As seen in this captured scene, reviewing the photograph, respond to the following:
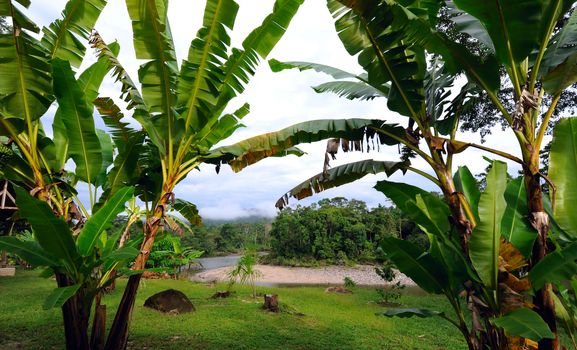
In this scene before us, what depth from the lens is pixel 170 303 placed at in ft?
20.8

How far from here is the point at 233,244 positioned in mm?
44031

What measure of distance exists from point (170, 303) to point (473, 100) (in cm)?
624

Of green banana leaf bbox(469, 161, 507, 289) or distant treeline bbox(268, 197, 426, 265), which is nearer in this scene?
green banana leaf bbox(469, 161, 507, 289)

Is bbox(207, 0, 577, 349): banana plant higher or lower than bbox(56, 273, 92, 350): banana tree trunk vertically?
Result: higher

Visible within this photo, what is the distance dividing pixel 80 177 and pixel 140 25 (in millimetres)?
1892

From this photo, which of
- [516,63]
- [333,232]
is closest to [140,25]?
[516,63]

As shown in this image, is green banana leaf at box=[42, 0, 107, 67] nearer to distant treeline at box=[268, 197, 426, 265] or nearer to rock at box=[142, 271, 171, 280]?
rock at box=[142, 271, 171, 280]

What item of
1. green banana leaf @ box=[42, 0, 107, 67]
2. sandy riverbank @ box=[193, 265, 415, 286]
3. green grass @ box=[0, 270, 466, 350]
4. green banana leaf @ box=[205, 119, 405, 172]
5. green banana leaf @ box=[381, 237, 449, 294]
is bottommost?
sandy riverbank @ box=[193, 265, 415, 286]

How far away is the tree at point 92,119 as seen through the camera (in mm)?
3000

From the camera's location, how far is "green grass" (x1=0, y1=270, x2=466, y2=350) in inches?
178

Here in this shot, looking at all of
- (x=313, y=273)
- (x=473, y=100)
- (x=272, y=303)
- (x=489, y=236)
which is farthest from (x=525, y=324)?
(x=313, y=273)

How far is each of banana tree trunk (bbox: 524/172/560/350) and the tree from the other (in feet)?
9.03

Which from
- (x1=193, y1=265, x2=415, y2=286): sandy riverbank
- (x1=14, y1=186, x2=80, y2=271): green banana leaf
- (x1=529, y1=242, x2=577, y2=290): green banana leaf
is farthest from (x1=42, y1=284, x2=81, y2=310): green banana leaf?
(x1=193, y1=265, x2=415, y2=286): sandy riverbank

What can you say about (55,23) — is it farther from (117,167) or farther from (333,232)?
(333,232)
